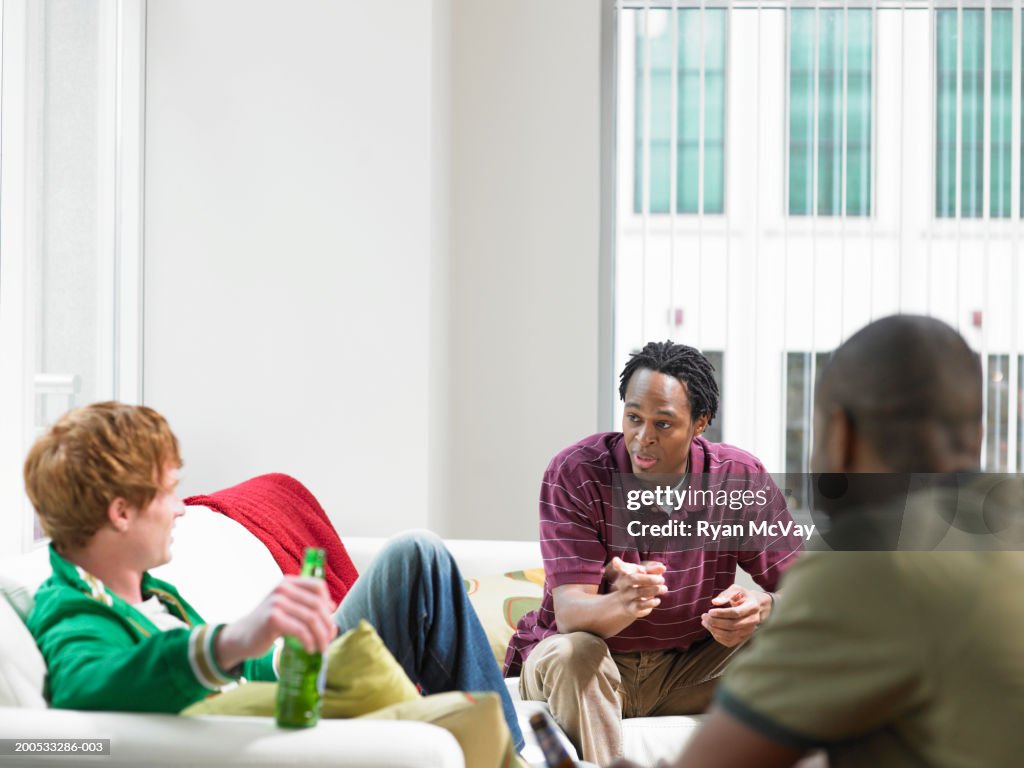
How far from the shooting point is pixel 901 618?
34.9 inches

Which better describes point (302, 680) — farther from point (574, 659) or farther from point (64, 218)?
point (64, 218)

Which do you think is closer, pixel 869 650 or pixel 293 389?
pixel 869 650

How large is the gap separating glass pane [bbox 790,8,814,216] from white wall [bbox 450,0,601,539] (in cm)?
72

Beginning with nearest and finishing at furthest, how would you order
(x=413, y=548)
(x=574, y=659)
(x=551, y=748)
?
1. (x=551, y=748)
2. (x=413, y=548)
3. (x=574, y=659)

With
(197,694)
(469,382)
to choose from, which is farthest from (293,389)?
(197,694)

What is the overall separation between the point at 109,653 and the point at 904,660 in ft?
3.47

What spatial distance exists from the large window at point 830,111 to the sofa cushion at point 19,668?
10.2 ft

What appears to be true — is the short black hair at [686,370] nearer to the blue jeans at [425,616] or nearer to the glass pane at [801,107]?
the blue jeans at [425,616]

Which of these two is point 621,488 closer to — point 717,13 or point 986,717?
point 986,717

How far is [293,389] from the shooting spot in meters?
3.30

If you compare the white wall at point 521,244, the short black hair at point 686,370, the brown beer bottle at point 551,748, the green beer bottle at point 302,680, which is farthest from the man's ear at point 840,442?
the white wall at point 521,244

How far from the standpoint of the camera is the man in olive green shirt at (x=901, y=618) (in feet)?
2.89

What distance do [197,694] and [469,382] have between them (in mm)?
2510

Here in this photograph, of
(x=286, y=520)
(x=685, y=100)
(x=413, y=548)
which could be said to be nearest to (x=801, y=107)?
(x=685, y=100)
